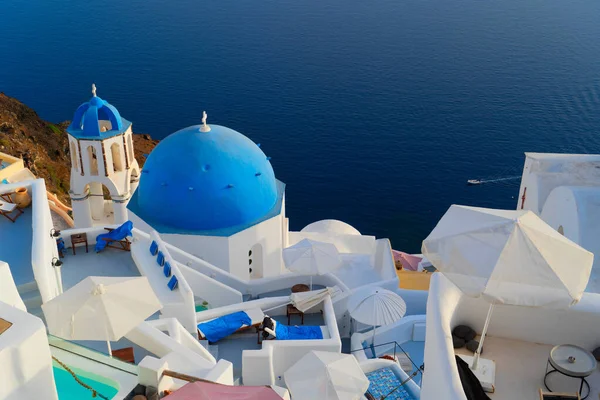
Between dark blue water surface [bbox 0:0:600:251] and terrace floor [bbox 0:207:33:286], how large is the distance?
3141 centimetres

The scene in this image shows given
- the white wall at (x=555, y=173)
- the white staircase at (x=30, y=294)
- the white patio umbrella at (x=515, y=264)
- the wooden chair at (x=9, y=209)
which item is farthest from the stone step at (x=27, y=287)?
the white wall at (x=555, y=173)

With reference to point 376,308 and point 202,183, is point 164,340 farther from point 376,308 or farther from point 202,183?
point 202,183

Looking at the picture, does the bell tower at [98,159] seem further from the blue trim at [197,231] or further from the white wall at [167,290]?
the white wall at [167,290]

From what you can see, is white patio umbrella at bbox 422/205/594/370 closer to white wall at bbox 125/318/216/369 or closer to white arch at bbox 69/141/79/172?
white wall at bbox 125/318/216/369

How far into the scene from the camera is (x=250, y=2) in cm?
9344

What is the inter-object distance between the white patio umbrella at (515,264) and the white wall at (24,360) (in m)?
6.01

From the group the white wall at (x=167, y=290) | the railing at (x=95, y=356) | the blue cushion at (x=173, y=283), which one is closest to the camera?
the railing at (x=95, y=356)

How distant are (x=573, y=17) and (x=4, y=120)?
7521cm

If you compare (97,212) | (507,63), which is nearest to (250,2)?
(507,63)

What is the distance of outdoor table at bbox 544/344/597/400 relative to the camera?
7.83 meters

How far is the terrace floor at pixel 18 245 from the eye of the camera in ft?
46.6

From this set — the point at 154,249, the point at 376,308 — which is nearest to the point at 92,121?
the point at 154,249

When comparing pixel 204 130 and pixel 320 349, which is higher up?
pixel 204 130

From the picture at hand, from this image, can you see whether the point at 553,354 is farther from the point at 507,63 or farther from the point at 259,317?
the point at 507,63
